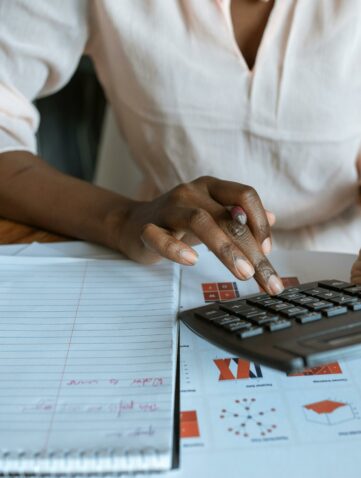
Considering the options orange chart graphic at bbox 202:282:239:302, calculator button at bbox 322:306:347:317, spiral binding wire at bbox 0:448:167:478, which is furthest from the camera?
orange chart graphic at bbox 202:282:239:302

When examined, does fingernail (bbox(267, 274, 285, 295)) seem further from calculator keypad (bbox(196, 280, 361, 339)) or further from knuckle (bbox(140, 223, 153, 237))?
knuckle (bbox(140, 223, 153, 237))

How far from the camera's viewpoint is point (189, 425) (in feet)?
1.13

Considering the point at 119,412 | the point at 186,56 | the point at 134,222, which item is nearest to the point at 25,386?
the point at 119,412

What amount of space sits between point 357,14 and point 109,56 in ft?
0.97

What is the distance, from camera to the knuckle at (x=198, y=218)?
488 mm

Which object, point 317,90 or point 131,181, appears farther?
point 131,181

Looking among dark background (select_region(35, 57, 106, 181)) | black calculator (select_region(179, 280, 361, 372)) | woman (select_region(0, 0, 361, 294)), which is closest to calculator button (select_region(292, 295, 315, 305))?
black calculator (select_region(179, 280, 361, 372))

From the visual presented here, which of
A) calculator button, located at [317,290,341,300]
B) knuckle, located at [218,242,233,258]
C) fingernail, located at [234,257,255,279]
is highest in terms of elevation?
knuckle, located at [218,242,233,258]

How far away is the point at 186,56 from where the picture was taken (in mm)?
703

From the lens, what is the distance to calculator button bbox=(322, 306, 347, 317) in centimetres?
40

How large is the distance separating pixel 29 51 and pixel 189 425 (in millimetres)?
500

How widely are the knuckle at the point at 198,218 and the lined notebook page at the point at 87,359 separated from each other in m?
0.06

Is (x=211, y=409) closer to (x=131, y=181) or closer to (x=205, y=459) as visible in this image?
(x=205, y=459)

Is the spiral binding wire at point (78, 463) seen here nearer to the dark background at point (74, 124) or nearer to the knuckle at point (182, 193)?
the knuckle at point (182, 193)
